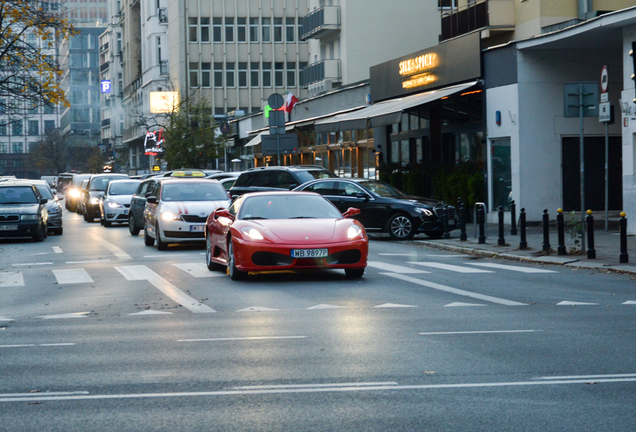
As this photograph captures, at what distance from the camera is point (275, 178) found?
28.8 m

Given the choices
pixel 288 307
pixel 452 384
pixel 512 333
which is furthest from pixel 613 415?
pixel 288 307

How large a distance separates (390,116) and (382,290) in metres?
16.1

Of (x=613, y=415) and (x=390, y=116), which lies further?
(x=390, y=116)

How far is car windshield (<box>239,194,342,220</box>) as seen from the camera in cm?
1516

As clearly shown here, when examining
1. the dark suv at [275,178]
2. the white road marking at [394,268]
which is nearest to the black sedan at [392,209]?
the dark suv at [275,178]

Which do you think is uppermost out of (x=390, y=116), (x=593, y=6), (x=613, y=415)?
(x=593, y=6)

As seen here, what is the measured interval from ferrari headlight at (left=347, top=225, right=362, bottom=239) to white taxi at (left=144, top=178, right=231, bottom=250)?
7.32m

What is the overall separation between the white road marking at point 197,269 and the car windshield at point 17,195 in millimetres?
10676

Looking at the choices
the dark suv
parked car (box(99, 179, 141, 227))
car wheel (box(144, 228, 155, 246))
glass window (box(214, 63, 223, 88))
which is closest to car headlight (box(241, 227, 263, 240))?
car wheel (box(144, 228, 155, 246))

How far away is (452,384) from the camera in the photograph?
6.84 metres

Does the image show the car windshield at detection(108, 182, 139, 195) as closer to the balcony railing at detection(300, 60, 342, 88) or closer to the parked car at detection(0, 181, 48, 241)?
the parked car at detection(0, 181, 48, 241)

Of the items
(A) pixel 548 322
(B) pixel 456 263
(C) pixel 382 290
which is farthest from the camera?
(B) pixel 456 263

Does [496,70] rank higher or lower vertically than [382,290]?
higher

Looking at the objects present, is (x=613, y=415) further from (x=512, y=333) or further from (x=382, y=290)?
(x=382, y=290)
